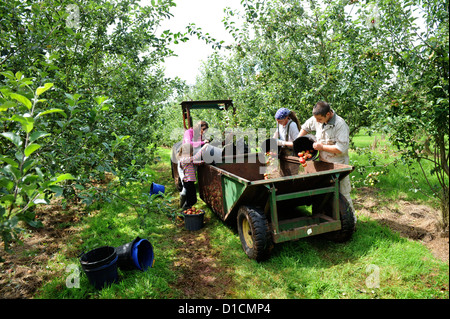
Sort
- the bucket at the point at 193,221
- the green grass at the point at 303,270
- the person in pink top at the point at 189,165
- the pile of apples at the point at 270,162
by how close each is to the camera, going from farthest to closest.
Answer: the person in pink top at the point at 189,165, the pile of apples at the point at 270,162, the bucket at the point at 193,221, the green grass at the point at 303,270

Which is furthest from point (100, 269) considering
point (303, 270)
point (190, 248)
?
point (303, 270)

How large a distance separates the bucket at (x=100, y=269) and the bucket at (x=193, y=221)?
5.41 ft

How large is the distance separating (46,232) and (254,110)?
17.2 feet

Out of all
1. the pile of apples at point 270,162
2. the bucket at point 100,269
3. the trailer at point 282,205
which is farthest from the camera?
the pile of apples at point 270,162

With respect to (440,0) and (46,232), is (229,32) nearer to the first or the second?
(440,0)

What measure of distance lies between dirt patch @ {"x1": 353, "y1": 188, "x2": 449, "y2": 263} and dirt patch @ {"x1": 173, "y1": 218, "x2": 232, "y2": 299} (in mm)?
2686

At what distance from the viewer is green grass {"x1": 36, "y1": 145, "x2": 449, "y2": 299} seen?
2779 millimetres

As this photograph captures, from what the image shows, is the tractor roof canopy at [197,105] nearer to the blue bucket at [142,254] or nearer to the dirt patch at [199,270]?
the dirt patch at [199,270]

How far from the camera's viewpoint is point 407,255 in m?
3.21

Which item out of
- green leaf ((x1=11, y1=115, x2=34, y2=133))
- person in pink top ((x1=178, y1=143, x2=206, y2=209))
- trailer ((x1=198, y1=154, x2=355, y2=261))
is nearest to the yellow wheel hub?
trailer ((x1=198, y1=154, x2=355, y2=261))

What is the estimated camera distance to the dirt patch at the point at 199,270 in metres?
3.00

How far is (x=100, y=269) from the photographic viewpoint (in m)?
2.89

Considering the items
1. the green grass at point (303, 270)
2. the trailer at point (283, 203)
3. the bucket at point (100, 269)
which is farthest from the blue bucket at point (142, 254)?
the trailer at point (283, 203)

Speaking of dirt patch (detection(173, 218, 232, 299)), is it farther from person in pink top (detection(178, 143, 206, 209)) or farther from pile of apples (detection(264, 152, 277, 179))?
pile of apples (detection(264, 152, 277, 179))
